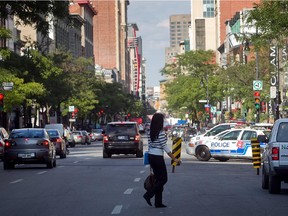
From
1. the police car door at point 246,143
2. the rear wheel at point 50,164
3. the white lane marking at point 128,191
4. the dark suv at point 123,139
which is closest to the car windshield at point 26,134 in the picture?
the rear wheel at point 50,164

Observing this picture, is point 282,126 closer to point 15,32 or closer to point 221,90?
point 15,32

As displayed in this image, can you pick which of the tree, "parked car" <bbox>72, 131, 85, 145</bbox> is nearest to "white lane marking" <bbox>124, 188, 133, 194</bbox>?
"parked car" <bbox>72, 131, 85, 145</bbox>

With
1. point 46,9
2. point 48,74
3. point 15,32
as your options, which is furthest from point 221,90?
point 46,9

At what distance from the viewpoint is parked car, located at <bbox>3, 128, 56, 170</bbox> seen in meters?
33.9

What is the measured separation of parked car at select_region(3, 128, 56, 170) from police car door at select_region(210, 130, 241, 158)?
8883 mm

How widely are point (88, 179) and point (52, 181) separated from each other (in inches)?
46.5

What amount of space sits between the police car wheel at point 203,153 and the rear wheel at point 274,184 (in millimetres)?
20095

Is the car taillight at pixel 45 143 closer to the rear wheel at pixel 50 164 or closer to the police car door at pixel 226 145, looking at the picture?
the rear wheel at pixel 50 164

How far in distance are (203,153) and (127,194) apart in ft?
68.2

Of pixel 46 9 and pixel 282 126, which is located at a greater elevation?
pixel 46 9

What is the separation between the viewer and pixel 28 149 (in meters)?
33.9

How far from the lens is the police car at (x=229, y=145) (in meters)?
39.8

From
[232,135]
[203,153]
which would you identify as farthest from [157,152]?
[203,153]

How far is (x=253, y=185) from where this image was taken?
2417 centimetres
